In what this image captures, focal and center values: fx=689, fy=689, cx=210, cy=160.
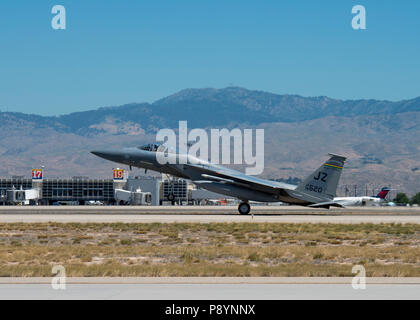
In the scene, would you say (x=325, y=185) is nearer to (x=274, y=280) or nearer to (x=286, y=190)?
(x=286, y=190)

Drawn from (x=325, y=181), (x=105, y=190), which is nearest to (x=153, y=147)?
(x=325, y=181)

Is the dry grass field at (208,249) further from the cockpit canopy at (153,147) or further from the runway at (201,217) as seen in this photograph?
the cockpit canopy at (153,147)

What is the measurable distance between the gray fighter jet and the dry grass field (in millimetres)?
10973

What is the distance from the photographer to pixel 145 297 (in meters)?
15.1

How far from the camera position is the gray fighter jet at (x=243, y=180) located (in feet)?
178

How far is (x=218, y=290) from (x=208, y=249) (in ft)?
40.4

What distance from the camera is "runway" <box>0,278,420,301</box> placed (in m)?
15.2

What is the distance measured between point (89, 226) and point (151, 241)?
34.1 feet

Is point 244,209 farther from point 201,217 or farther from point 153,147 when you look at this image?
point 153,147

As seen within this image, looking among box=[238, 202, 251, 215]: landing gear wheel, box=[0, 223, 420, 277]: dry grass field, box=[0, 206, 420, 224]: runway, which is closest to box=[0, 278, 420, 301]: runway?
box=[0, 223, 420, 277]: dry grass field

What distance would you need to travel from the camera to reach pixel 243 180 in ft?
179

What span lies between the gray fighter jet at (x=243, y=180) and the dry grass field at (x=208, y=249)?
1097 centimetres
